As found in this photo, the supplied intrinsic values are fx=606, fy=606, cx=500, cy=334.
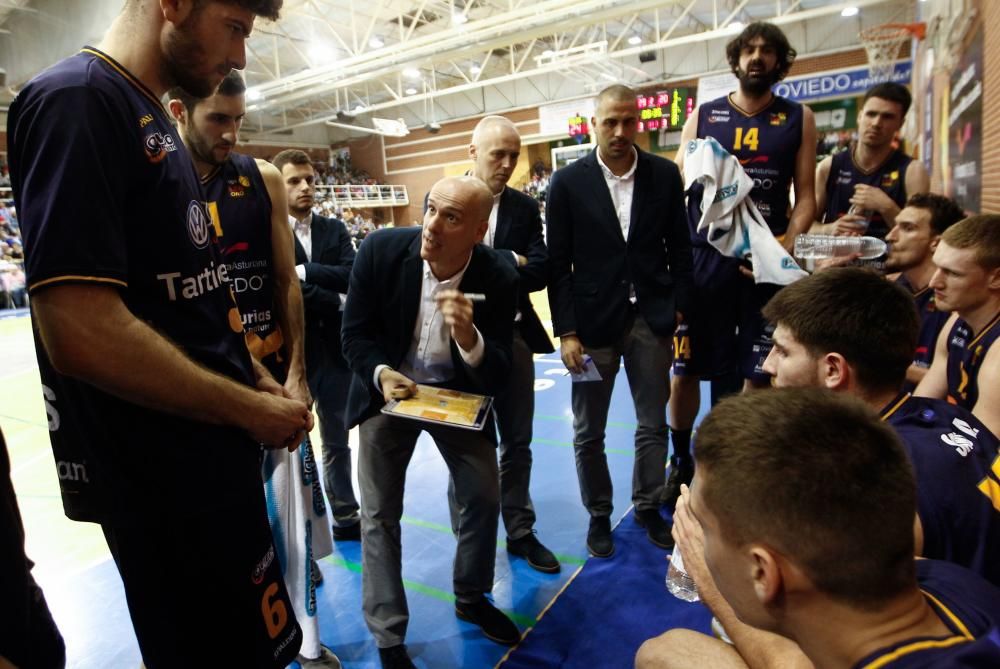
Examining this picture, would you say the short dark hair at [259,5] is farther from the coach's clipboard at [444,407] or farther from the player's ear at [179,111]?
the coach's clipboard at [444,407]

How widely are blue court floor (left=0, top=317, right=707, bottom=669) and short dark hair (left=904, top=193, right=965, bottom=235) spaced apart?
220cm

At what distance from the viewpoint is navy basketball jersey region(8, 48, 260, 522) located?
1082mm

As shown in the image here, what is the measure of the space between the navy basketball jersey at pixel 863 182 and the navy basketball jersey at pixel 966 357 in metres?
1.10

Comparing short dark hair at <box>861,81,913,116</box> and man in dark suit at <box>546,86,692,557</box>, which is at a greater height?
short dark hair at <box>861,81,913,116</box>

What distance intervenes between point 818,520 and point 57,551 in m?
3.91

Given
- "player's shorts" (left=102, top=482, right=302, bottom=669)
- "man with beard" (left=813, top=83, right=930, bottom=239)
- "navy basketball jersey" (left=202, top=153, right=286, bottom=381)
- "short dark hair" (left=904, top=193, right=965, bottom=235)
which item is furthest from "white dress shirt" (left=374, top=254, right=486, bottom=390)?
"short dark hair" (left=904, top=193, right=965, bottom=235)

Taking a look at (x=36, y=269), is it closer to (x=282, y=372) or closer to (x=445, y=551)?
(x=282, y=372)

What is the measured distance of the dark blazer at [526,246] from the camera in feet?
10.1

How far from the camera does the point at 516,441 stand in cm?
303

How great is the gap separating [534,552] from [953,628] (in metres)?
2.20

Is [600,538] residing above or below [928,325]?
below

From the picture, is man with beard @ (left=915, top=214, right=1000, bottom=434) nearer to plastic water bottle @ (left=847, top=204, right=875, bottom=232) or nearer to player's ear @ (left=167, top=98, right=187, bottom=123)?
plastic water bottle @ (left=847, top=204, right=875, bottom=232)

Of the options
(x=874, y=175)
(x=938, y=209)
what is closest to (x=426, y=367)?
(x=938, y=209)

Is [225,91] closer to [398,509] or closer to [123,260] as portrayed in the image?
[123,260]
